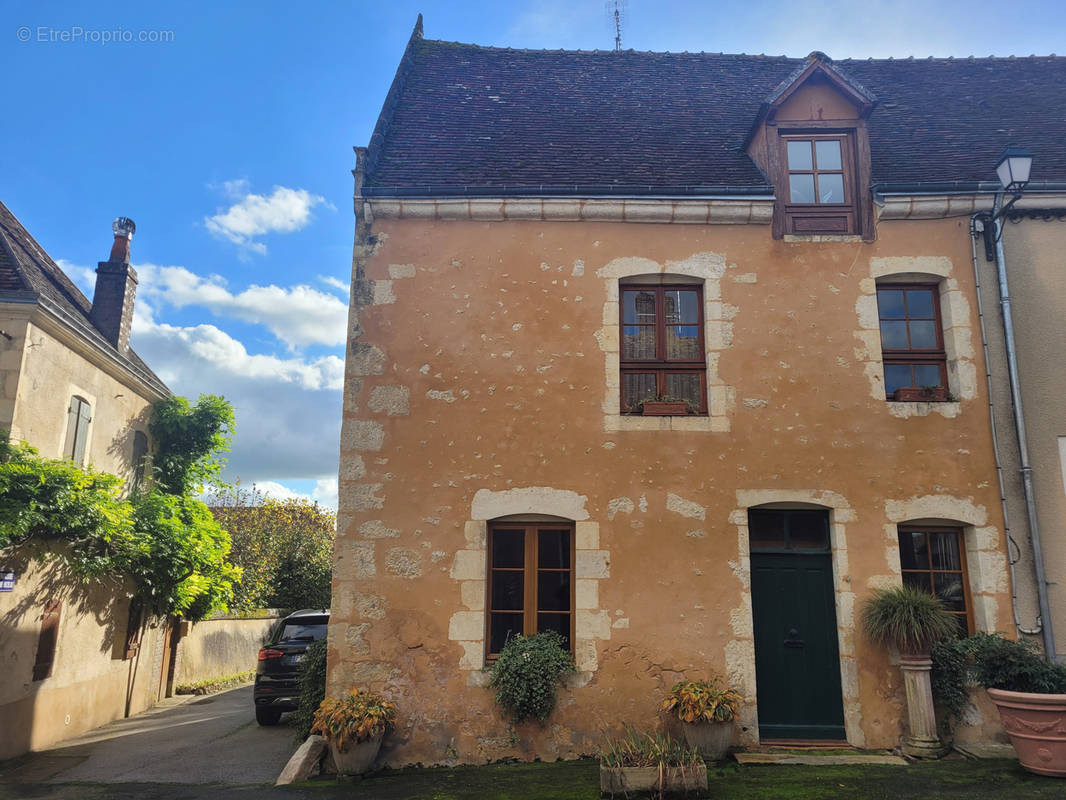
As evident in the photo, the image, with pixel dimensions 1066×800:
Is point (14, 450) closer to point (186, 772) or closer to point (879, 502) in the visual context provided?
point (186, 772)

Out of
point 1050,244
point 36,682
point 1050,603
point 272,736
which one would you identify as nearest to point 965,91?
point 1050,244

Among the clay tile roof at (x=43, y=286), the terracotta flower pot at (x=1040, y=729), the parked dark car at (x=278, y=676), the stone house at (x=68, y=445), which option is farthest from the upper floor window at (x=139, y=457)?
the terracotta flower pot at (x=1040, y=729)

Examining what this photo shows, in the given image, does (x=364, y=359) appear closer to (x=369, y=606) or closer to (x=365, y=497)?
(x=365, y=497)

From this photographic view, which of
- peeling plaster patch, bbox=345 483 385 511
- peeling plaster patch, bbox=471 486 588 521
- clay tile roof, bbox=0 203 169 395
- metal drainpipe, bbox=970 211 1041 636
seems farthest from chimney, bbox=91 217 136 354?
metal drainpipe, bbox=970 211 1041 636

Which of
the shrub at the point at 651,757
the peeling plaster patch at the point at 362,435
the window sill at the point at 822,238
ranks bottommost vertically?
the shrub at the point at 651,757

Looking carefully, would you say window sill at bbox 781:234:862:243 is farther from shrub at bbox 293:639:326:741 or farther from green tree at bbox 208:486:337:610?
green tree at bbox 208:486:337:610

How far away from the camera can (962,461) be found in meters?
7.31

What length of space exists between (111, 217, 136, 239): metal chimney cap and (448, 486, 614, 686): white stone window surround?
9.50 metres

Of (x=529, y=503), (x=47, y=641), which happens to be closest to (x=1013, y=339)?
(x=529, y=503)

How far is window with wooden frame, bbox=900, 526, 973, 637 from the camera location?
720cm

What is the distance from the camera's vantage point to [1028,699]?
19.1 ft

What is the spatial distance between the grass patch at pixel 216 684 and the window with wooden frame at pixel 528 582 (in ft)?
32.6

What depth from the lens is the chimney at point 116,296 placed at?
12.1 m

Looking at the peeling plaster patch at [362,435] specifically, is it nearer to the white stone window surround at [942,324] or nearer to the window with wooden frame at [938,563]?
the white stone window surround at [942,324]
